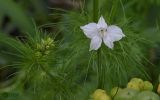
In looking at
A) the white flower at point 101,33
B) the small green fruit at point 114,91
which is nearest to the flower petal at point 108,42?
the white flower at point 101,33

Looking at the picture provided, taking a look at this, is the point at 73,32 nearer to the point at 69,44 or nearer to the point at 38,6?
the point at 69,44

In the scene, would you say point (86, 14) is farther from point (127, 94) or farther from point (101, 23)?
point (127, 94)

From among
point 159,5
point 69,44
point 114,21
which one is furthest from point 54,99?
point 159,5

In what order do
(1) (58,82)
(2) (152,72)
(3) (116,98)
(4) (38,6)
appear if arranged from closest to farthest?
(3) (116,98), (1) (58,82), (2) (152,72), (4) (38,6)

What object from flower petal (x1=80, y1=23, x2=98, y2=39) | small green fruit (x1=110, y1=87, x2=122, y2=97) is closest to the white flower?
flower petal (x1=80, y1=23, x2=98, y2=39)

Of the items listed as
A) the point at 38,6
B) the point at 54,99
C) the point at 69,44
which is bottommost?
the point at 54,99

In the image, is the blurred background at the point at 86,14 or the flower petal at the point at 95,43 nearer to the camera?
the flower petal at the point at 95,43

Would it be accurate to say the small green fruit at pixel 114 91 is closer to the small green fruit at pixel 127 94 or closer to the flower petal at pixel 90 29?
the small green fruit at pixel 127 94

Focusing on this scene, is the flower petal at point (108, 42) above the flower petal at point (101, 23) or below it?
below
